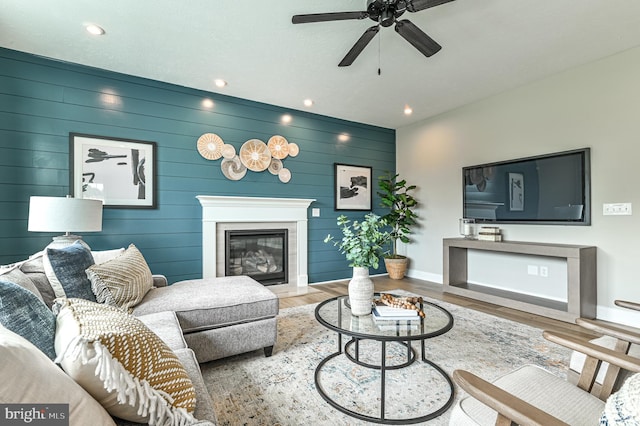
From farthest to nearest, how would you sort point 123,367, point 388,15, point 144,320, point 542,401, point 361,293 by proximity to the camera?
point 388,15 < point 361,293 < point 144,320 < point 542,401 < point 123,367

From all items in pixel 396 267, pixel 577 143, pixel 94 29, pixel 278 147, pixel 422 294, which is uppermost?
pixel 94 29

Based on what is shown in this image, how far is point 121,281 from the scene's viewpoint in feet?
6.00

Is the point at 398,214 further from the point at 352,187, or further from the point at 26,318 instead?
the point at 26,318

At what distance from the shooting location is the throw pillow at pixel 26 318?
31.3 inches

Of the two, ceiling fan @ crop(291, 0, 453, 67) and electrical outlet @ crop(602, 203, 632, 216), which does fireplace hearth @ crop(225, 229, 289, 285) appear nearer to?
ceiling fan @ crop(291, 0, 453, 67)

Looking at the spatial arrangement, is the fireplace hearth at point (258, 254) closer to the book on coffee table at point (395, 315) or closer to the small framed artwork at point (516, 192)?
the book on coffee table at point (395, 315)

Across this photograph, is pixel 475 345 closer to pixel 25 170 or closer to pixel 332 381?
pixel 332 381

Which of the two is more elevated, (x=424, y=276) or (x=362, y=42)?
(x=362, y=42)

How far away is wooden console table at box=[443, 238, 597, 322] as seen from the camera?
2814 millimetres

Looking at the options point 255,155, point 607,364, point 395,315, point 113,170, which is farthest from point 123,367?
point 255,155

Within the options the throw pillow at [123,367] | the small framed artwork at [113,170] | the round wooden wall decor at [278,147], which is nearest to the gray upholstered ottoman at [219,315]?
the throw pillow at [123,367]

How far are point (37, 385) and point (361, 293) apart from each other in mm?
1493

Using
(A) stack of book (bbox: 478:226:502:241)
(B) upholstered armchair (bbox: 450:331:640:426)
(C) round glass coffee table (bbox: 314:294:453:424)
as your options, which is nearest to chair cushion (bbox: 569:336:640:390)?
(B) upholstered armchair (bbox: 450:331:640:426)

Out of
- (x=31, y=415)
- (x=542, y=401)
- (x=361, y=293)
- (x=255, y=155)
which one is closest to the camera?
(x=31, y=415)
